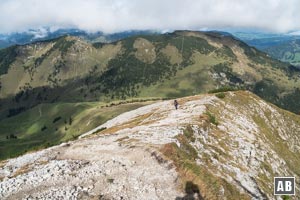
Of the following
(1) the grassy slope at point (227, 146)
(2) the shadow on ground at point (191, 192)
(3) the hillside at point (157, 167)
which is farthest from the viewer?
(1) the grassy slope at point (227, 146)

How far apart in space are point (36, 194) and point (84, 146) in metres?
20.1

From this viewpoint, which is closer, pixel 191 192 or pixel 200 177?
pixel 191 192

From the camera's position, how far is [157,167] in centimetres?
4866

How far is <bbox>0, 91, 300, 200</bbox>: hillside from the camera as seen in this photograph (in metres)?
43.3

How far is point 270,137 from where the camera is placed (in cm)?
10212

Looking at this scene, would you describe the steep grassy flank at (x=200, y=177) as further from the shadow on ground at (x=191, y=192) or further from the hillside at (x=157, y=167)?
the shadow on ground at (x=191, y=192)

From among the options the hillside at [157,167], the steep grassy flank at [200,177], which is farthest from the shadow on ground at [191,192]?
the steep grassy flank at [200,177]

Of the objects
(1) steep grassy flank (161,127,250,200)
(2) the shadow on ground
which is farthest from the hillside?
(2) the shadow on ground

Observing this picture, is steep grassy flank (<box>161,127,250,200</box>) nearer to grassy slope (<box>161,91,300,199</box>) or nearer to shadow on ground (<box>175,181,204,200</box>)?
grassy slope (<box>161,91,300,199</box>)

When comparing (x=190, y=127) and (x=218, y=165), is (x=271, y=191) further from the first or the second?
(x=190, y=127)

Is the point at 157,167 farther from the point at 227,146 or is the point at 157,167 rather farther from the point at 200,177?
the point at 227,146

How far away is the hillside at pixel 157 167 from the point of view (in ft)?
142

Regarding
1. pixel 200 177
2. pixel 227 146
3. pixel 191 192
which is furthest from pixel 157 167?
pixel 227 146

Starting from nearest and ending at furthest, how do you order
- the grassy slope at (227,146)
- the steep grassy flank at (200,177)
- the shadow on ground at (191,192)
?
1. the shadow on ground at (191,192)
2. the steep grassy flank at (200,177)
3. the grassy slope at (227,146)
